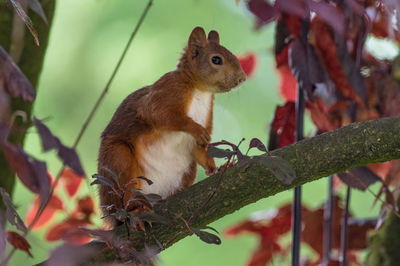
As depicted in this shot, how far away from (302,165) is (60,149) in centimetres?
53

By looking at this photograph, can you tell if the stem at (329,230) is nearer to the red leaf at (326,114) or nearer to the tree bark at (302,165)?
the red leaf at (326,114)

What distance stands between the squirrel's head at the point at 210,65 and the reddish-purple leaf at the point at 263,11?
373 mm

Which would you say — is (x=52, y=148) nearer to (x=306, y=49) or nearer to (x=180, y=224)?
(x=180, y=224)

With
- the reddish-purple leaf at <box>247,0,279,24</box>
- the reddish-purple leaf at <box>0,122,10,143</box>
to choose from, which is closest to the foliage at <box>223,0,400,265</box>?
the reddish-purple leaf at <box>247,0,279,24</box>

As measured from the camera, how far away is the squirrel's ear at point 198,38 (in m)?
1.66

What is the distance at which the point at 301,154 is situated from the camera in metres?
1.10

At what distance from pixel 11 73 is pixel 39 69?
790mm

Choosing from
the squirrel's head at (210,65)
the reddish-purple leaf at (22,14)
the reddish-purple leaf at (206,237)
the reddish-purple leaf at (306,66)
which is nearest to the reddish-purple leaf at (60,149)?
the reddish-purple leaf at (22,14)

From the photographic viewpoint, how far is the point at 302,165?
1.09 metres

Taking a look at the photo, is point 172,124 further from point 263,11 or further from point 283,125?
point 263,11

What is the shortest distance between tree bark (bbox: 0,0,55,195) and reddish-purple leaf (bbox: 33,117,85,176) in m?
0.75

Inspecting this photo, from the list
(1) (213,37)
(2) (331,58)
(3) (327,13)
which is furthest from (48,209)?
(3) (327,13)

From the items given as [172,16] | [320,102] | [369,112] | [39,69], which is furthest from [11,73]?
[172,16]

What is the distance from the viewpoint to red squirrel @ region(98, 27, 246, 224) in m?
1.48
